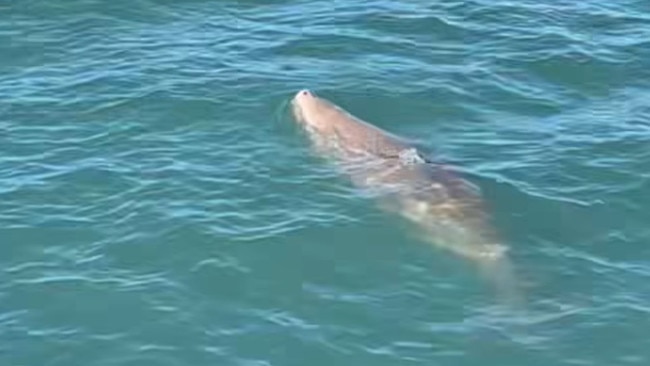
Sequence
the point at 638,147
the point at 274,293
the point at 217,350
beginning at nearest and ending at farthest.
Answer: the point at 217,350 → the point at 274,293 → the point at 638,147

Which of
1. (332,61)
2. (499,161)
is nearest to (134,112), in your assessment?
(332,61)

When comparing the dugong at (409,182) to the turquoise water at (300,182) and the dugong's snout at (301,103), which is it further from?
the turquoise water at (300,182)

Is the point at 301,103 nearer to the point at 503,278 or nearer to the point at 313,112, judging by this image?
the point at 313,112

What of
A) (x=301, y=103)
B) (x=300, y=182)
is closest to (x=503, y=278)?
(x=300, y=182)

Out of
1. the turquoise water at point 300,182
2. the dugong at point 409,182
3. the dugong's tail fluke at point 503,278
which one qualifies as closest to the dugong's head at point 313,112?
the dugong at point 409,182

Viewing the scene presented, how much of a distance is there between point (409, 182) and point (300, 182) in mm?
1714

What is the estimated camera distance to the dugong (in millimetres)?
20484

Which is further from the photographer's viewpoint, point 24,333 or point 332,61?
point 332,61

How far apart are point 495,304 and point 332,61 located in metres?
9.79

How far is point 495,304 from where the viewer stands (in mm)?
18859

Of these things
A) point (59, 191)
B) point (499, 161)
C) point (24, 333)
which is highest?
point (499, 161)

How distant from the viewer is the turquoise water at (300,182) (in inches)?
720

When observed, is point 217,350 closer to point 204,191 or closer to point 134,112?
point 204,191

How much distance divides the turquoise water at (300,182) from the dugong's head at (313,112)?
35 centimetres
